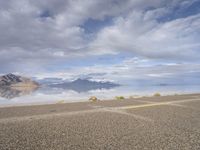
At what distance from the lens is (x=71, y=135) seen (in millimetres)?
10906

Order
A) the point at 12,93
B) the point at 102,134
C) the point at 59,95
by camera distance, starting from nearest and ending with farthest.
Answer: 1. the point at 102,134
2. the point at 59,95
3. the point at 12,93

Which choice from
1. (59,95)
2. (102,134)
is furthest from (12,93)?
(102,134)

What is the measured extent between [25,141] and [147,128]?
6.86 metres

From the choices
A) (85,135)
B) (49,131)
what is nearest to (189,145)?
(85,135)

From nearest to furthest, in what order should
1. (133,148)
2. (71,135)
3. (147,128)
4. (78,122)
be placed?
(133,148), (71,135), (147,128), (78,122)

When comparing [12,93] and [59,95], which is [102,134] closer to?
[59,95]

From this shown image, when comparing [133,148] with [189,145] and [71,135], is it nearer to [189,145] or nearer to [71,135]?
[189,145]

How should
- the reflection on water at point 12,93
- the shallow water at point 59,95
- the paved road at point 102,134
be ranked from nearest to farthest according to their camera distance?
the paved road at point 102,134 → the shallow water at point 59,95 → the reflection on water at point 12,93

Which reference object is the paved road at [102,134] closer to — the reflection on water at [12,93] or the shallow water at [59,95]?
the shallow water at [59,95]

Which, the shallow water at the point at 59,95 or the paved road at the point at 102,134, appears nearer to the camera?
the paved road at the point at 102,134

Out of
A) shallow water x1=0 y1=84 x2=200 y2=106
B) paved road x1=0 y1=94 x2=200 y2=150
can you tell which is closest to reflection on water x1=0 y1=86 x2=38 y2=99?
shallow water x1=0 y1=84 x2=200 y2=106

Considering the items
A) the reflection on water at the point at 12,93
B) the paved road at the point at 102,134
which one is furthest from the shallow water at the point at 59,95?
the paved road at the point at 102,134

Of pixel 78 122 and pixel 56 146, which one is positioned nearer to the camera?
pixel 56 146

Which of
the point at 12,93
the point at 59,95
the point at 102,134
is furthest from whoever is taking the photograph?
the point at 12,93
